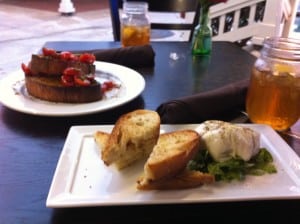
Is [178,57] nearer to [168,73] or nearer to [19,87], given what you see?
[168,73]

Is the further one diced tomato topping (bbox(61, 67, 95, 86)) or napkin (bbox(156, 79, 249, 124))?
diced tomato topping (bbox(61, 67, 95, 86))

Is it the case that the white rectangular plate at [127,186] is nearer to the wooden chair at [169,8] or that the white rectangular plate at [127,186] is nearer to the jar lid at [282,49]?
the jar lid at [282,49]

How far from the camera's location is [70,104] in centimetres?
88

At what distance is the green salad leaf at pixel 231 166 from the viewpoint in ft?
1.88

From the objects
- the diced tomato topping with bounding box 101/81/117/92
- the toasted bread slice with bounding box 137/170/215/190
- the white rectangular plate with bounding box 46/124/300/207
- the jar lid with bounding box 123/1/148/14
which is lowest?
the diced tomato topping with bounding box 101/81/117/92

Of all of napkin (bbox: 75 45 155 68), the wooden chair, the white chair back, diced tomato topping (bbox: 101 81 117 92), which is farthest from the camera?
the white chair back

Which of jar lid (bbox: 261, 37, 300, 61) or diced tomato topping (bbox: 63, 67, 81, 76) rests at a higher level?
jar lid (bbox: 261, 37, 300, 61)

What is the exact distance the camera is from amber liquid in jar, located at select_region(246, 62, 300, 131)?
0.78 m

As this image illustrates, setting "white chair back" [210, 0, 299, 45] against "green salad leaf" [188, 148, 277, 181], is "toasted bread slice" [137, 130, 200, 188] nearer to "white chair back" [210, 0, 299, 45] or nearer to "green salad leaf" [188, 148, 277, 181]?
"green salad leaf" [188, 148, 277, 181]

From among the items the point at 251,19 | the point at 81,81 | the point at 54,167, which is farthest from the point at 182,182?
the point at 251,19

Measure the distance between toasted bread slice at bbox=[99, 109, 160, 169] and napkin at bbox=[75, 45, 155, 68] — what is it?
590 millimetres

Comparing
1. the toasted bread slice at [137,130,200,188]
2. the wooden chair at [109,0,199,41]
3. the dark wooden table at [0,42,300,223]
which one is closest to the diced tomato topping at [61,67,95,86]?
the dark wooden table at [0,42,300,223]

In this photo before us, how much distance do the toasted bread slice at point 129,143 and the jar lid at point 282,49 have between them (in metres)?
0.32

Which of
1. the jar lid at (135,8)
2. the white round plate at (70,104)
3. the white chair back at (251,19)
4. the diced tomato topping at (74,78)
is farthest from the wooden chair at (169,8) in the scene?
the white chair back at (251,19)
